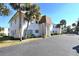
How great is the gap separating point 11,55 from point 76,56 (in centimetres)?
381

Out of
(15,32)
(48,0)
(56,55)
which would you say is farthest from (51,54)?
(15,32)

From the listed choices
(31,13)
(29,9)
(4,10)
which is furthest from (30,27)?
(4,10)

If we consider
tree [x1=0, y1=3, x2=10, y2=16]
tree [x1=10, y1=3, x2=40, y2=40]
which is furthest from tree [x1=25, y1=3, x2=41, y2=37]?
tree [x1=0, y1=3, x2=10, y2=16]

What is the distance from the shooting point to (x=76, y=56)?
440 inches

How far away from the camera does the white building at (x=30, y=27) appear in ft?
85.0

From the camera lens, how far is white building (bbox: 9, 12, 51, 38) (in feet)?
85.0

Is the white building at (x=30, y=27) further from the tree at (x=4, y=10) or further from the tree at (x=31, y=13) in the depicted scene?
the tree at (x=4, y=10)

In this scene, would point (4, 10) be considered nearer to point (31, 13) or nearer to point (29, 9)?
point (29, 9)

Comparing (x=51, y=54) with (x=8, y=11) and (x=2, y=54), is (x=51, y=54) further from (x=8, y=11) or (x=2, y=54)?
(x=8, y=11)

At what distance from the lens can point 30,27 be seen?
2894 cm

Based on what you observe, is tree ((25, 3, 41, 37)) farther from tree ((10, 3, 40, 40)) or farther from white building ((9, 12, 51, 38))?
white building ((9, 12, 51, 38))

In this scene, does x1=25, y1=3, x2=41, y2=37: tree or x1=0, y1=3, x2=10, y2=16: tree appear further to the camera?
x1=25, y1=3, x2=41, y2=37: tree

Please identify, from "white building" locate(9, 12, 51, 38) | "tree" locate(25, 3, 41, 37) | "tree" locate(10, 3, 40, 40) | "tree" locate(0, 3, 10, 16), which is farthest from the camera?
"white building" locate(9, 12, 51, 38)

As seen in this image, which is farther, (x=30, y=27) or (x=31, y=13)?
(x=30, y=27)
